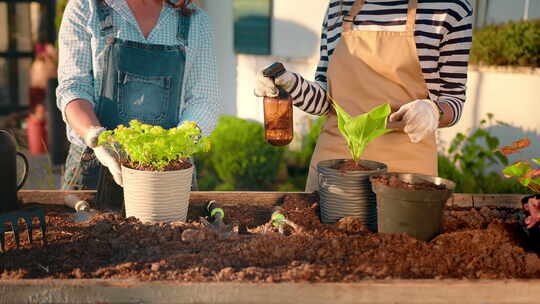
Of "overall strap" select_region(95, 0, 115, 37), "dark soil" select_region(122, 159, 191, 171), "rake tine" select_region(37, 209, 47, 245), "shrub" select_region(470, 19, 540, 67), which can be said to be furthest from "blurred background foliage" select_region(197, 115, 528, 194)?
"rake tine" select_region(37, 209, 47, 245)

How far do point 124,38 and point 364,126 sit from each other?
43.1 inches

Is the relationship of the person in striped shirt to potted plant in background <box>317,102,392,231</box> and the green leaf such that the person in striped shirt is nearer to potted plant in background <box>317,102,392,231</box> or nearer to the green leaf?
potted plant in background <box>317,102,392,231</box>

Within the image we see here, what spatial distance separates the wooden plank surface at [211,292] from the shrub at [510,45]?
11.2 feet

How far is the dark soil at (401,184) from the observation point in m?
1.61

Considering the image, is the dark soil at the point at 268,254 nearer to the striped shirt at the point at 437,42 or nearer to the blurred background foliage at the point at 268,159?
the striped shirt at the point at 437,42

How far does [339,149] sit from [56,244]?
45.2 inches

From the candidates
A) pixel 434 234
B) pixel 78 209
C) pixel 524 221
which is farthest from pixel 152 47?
pixel 524 221

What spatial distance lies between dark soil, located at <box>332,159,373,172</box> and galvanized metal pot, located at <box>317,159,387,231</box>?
0.15 ft

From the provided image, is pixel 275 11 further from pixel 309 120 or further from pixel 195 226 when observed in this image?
pixel 195 226

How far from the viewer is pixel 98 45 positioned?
2.23 m

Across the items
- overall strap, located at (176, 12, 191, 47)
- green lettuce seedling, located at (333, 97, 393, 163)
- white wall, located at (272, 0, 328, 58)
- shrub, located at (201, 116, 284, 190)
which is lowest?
shrub, located at (201, 116, 284, 190)

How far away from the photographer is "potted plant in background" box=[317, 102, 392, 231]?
1722 millimetres

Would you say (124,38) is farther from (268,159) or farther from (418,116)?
(268,159)

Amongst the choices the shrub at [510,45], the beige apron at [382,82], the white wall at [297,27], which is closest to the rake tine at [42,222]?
the beige apron at [382,82]
